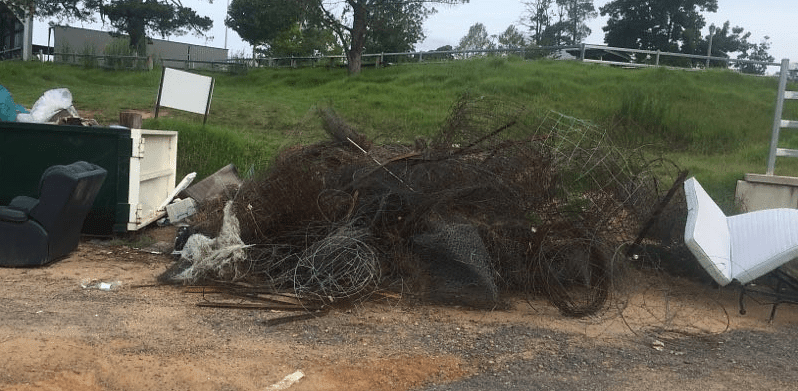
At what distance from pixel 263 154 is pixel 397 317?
21.8 feet

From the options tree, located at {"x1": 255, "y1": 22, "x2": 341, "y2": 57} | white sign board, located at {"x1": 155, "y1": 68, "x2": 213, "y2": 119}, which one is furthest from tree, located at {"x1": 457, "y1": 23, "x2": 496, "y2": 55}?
white sign board, located at {"x1": 155, "y1": 68, "x2": 213, "y2": 119}

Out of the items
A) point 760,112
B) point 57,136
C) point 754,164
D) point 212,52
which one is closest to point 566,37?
point 212,52

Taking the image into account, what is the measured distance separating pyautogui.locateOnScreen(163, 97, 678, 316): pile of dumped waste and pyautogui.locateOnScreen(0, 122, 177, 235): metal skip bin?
1194 mm

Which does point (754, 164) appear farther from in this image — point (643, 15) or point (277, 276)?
point (643, 15)

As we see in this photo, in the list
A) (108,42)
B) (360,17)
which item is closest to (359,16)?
(360,17)

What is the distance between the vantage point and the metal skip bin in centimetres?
789

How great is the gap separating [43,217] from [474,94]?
525 centimetres

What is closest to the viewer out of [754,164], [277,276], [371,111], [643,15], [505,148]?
[277,276]

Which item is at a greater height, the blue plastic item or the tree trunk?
the tree trunk

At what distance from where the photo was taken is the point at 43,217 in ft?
21.9

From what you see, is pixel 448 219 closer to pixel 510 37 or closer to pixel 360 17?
pixel 360 17

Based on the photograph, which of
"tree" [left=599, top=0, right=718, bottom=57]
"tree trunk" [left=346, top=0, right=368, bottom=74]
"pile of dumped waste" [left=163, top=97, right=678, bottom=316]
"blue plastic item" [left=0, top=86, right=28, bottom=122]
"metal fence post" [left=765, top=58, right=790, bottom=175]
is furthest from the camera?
"tree" [left=599, top=0, right=718, bottom=57]

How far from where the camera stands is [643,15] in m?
52.4

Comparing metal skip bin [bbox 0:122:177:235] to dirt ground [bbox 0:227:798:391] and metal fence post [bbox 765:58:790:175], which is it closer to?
dirt ground [bbox 0:227:798:391]
